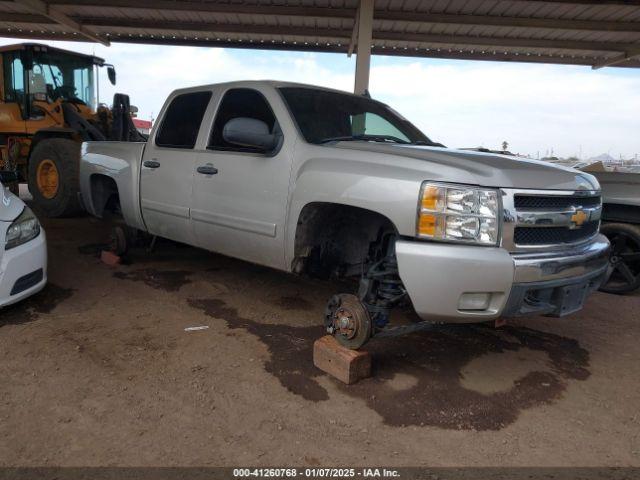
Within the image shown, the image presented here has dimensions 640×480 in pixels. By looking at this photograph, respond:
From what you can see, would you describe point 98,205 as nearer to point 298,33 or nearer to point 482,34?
point 298,33

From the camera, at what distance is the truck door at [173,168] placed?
4.43 meters

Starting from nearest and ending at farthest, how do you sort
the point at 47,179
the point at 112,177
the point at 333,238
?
the point at 333,238, the point at 112,177, the point at 47,179

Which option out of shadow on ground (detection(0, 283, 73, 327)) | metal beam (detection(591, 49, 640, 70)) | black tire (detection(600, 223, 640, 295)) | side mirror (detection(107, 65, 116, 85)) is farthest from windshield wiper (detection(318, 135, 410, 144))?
metal beam (detection(591, 49, 640, 70))

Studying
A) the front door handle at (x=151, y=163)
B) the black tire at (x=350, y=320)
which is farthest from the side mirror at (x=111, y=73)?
the black tire at (x=350, y=320)

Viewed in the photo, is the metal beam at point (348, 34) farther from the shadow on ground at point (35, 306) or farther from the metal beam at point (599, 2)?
the shadow on ground at point (35, 306)

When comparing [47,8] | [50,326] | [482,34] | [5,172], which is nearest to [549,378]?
[50,326]

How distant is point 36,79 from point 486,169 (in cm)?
908

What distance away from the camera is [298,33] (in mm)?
11961

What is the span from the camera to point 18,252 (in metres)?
3.79

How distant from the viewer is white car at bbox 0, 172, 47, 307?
145 inches

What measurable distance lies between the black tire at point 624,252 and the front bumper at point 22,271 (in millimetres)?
5581

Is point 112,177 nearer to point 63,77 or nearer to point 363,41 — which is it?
point 63,77

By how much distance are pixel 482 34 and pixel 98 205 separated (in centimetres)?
975

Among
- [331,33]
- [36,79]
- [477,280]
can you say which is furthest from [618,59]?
[36,79]
